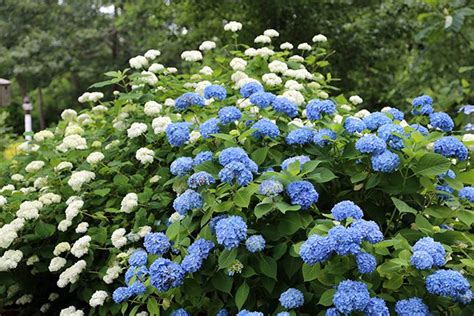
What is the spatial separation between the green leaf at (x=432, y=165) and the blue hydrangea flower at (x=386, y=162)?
0.09 meters

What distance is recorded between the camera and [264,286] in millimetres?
1826

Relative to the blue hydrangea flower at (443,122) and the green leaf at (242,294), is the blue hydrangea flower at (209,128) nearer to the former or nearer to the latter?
the green leaf at (242,294)

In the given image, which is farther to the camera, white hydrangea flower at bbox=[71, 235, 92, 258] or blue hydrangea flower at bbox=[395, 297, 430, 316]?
white hydrangea flower at bbox=[71, 235, 92, 258]

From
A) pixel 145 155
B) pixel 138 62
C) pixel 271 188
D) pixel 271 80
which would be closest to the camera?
pixel 271 188

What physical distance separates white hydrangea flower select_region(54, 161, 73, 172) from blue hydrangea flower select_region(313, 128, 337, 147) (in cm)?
134

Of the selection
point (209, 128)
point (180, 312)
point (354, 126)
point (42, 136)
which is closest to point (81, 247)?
point (180, 312)

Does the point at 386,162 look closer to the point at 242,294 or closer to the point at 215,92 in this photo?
the point at 242,294

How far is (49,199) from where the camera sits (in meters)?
2.62

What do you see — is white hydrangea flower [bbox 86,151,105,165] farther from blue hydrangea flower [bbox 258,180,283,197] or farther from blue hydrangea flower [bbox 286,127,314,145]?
blue hydrangea flower [bbox 258,180,283,197]

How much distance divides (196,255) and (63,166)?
48.2 inches

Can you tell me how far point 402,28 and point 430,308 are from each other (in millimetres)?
8201

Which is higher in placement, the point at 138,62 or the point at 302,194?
the point at 302,194

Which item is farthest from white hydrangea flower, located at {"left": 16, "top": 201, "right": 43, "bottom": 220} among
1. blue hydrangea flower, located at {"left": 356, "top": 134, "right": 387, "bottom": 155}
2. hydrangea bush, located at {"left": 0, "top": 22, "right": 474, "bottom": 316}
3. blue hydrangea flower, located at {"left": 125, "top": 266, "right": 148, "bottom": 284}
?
blue hydrangea flower, located at {"left": 356, "top": 134, "right": 387, "bottom": 155}

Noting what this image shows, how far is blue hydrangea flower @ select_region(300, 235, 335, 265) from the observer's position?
1.50 metres
